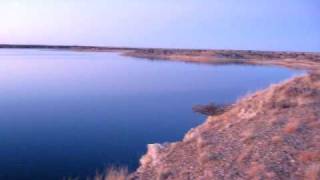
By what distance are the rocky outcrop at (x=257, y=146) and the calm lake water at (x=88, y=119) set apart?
2.62m

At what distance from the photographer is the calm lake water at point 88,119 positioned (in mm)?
13547

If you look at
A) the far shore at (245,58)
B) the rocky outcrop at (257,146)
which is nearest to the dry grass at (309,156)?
the rocky outcrop at (257,146)

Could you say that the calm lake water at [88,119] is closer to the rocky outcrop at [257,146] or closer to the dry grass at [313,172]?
the rocky outcrop at [257,146]

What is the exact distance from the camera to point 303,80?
44.2 ft

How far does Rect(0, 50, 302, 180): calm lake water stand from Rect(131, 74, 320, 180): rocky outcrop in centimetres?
262

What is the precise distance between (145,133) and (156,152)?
5692mm

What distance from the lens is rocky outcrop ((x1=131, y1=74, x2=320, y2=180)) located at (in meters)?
8.57

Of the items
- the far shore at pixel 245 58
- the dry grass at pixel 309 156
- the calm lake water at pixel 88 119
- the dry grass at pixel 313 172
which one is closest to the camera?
the dry grass at pixel 313 172

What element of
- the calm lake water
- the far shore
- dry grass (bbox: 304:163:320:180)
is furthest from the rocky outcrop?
the far shore

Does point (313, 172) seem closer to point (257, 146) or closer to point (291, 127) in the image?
point (257, 146)

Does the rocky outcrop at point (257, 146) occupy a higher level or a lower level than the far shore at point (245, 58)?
higher

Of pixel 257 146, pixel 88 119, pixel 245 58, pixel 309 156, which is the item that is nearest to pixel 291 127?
pixel 257 146

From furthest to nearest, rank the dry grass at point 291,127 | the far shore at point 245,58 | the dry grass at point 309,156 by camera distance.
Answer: the far shore at point 245,58 → the dry grass at point 291,127 → the dry grass at point 309,156

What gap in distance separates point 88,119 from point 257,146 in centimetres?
1058
